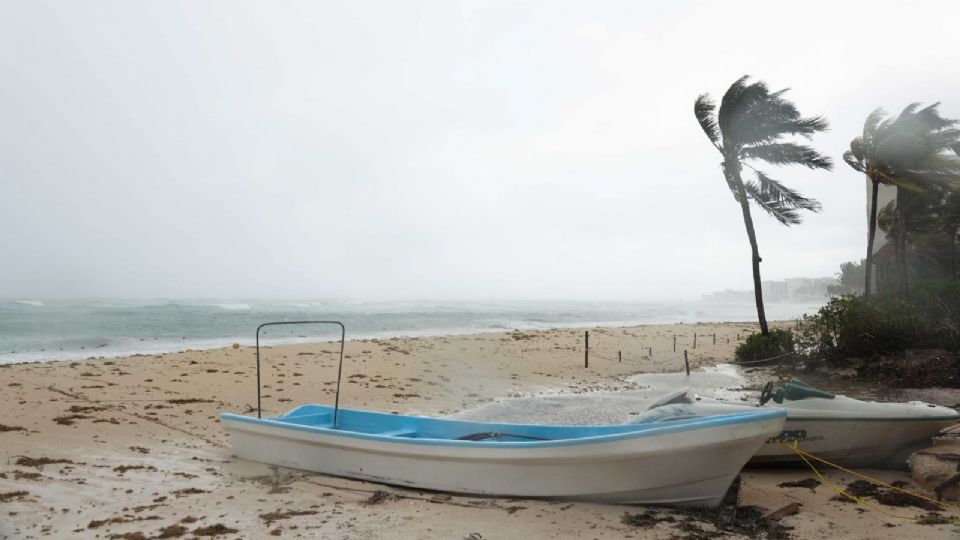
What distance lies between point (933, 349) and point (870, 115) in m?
12.5

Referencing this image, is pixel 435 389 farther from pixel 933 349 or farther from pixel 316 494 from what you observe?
pixel 933 349

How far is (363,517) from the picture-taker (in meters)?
5.66

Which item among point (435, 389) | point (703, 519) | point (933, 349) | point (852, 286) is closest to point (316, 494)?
point (703, 519)

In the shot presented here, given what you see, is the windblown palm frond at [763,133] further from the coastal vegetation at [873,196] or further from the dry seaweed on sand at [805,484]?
the dry seaweed on sand at [805,484]

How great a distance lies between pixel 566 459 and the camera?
584cm

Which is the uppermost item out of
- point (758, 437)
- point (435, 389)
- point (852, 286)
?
point (852, 286)

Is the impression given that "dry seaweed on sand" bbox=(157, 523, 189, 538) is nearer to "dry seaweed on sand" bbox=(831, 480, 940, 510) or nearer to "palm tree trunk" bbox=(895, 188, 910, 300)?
"dry seaweed on sand" bbox=(831, 480, 940, 510)

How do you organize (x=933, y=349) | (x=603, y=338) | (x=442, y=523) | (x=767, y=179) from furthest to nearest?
(x=603, y=338), (x=767, y=179), (x=933, y=349), (x=442, y=523)

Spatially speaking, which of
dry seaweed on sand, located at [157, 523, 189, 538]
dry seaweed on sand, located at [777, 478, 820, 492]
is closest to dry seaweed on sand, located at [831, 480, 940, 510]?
dry seaweed on sand, located at [777, 478, 820, 492]

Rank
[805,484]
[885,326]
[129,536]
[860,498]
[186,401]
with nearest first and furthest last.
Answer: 1. [129,536]
2. [860,498]
3. [805,484]
4. [186,401]
5. [885,326]

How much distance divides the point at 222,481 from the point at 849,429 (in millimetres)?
7655

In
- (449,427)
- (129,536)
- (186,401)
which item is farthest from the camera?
(186,401)

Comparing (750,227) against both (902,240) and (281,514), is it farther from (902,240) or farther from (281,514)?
(281,514)

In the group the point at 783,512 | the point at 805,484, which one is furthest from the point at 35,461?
the point at 805,484
